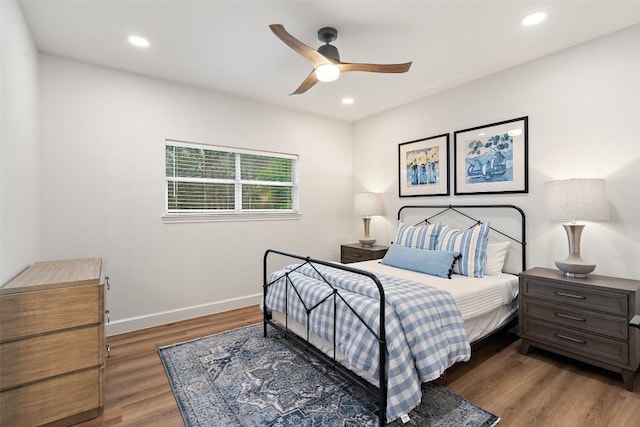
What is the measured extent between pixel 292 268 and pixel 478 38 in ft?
8.46

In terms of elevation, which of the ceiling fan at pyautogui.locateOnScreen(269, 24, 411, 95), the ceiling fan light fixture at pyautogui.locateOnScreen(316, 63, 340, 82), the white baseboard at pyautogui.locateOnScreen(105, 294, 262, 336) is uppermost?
the ceiling fan at pyautogui.locateOnScreen(269, 24, 411, 95)

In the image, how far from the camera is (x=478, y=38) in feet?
8.44

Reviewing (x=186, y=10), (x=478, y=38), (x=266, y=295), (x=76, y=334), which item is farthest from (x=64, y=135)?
(x=478, y=38)

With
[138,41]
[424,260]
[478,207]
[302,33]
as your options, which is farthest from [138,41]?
[478,207]

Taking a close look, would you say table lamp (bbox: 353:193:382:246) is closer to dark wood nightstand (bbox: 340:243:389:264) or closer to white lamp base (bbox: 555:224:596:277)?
dark wood nightstand (bbox: 340:243:389:264)

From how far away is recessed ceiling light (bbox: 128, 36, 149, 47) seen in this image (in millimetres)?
2564

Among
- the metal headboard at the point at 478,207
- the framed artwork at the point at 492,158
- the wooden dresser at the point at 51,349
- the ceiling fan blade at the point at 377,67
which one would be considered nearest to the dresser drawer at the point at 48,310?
the wooden dresser at the point at 51,349

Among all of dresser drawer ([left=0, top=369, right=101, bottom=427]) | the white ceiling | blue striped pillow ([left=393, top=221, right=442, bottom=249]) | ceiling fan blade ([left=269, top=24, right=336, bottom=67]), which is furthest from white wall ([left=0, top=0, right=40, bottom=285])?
blue striped pillow ([left=393, top=221, right=442, bottom=249])

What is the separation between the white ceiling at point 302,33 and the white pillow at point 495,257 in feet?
6.02

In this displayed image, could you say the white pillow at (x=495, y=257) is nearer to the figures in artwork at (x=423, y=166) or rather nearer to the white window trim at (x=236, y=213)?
the figures in artwork at (x=423, y=166)

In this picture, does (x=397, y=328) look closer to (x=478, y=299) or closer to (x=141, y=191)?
(x=478, y=299)

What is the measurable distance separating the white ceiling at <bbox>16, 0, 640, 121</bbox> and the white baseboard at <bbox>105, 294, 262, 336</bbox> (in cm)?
260

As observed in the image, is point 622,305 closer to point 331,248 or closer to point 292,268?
point 292,268

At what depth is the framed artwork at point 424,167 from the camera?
3727mm
